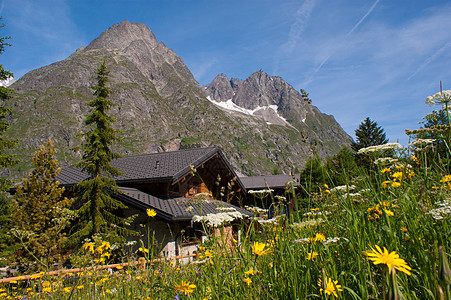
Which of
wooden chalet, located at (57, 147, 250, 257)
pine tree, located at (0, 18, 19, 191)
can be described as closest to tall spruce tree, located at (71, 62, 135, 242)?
wooden chalet, located at (57, 147, 250, 257)

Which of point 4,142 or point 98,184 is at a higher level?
point 4,142

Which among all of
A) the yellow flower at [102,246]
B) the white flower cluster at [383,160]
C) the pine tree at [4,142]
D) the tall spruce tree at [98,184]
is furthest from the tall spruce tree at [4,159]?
the white flower cluster at [383,160]

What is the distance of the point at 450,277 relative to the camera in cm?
76

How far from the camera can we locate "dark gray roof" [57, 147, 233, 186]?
53.2 feet

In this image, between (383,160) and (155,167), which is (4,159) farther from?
(383,160)

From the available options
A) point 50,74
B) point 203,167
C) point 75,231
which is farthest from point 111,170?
point 50,74

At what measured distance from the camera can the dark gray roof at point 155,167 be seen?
1620 centimetres

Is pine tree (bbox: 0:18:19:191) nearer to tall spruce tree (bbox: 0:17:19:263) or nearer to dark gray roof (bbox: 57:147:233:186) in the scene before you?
tall spruce tree (bbox: 0:17:19:263)

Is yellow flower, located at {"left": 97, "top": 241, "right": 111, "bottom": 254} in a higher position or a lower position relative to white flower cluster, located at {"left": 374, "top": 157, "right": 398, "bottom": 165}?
lower

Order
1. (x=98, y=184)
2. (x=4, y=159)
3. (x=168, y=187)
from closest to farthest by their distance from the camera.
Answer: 1. (x=98, y=184)
2. (x=4, y=159)
3. (x=168, y=187)

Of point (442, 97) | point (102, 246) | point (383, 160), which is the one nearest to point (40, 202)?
point (102, 246)

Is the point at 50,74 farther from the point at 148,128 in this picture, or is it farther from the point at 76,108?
the point at 148,128

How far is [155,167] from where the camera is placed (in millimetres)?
18297

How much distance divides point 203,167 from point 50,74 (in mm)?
182367
